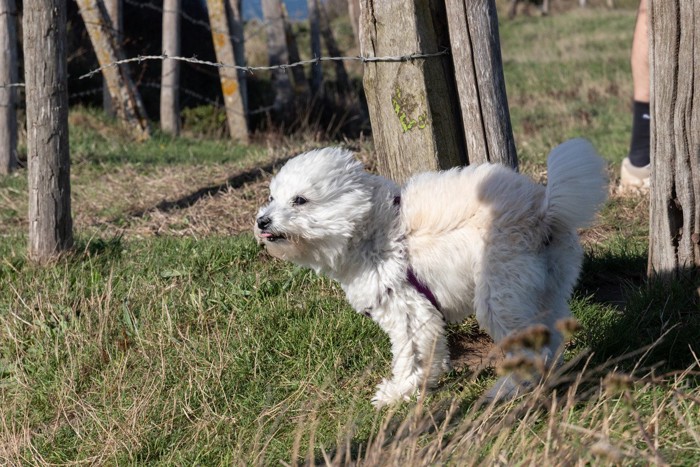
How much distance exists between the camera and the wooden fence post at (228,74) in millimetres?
12258

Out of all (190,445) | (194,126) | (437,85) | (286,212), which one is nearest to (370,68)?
(437,85)

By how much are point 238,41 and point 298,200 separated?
30.7 ft

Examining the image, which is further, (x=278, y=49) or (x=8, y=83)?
(x=278, y=49)

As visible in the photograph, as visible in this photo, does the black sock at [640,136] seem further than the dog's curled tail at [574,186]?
Yes

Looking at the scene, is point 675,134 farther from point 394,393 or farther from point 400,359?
point 394,393

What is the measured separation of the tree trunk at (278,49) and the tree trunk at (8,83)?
4993 mm

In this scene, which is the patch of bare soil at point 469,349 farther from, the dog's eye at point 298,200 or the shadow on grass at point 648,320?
the dog's eye at point 298,200

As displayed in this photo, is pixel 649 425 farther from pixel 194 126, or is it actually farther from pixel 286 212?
pixel 194 126

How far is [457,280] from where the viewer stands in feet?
13.3

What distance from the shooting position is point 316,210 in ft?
13.6

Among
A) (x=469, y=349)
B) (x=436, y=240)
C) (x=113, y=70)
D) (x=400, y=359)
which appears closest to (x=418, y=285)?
(x=436, y=240)

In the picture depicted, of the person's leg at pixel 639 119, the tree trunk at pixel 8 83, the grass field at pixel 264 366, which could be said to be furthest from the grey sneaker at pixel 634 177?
the tree trunk at pixel 8 83

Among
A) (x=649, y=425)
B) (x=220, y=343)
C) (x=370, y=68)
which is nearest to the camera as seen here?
(x=649, y=425)

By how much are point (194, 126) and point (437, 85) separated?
9.07 metres
